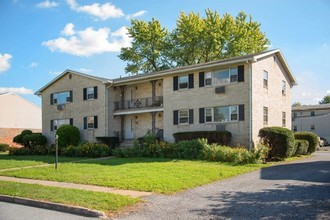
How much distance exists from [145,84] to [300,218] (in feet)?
78.6

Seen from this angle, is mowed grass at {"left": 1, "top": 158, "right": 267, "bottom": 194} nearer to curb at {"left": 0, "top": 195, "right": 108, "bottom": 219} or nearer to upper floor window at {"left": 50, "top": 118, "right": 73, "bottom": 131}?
curb at {"left": 0, "top": 195, "right": 108, "bottom": 219}

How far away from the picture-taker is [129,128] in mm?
31016

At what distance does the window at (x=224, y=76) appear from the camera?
925 inches

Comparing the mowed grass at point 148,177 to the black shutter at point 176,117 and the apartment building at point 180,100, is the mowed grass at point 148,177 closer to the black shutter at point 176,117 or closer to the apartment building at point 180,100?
the apartment building at point 180,100

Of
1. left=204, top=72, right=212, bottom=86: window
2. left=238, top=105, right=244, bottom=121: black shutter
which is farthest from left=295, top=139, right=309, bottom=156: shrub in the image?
left=204, top=72, right=212, bottom=86: window

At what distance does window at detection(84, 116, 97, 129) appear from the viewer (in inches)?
1224

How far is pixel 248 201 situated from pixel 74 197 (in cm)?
481

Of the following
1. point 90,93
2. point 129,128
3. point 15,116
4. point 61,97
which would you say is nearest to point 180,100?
point 129,128

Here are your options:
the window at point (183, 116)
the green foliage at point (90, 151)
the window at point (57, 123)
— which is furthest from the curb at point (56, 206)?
the window at point (57, 123)

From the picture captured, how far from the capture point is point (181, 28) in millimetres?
44062

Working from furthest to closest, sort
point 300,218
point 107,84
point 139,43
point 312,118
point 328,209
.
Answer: point 312,118, point 139,43, point 107,84, point 328,209, point 300,218

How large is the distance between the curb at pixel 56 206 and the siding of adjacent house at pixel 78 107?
19.9 meters

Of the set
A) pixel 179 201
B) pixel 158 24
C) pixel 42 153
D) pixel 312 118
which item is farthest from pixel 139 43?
pixel 179 201

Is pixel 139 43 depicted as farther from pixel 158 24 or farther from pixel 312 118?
pixel 312 118
